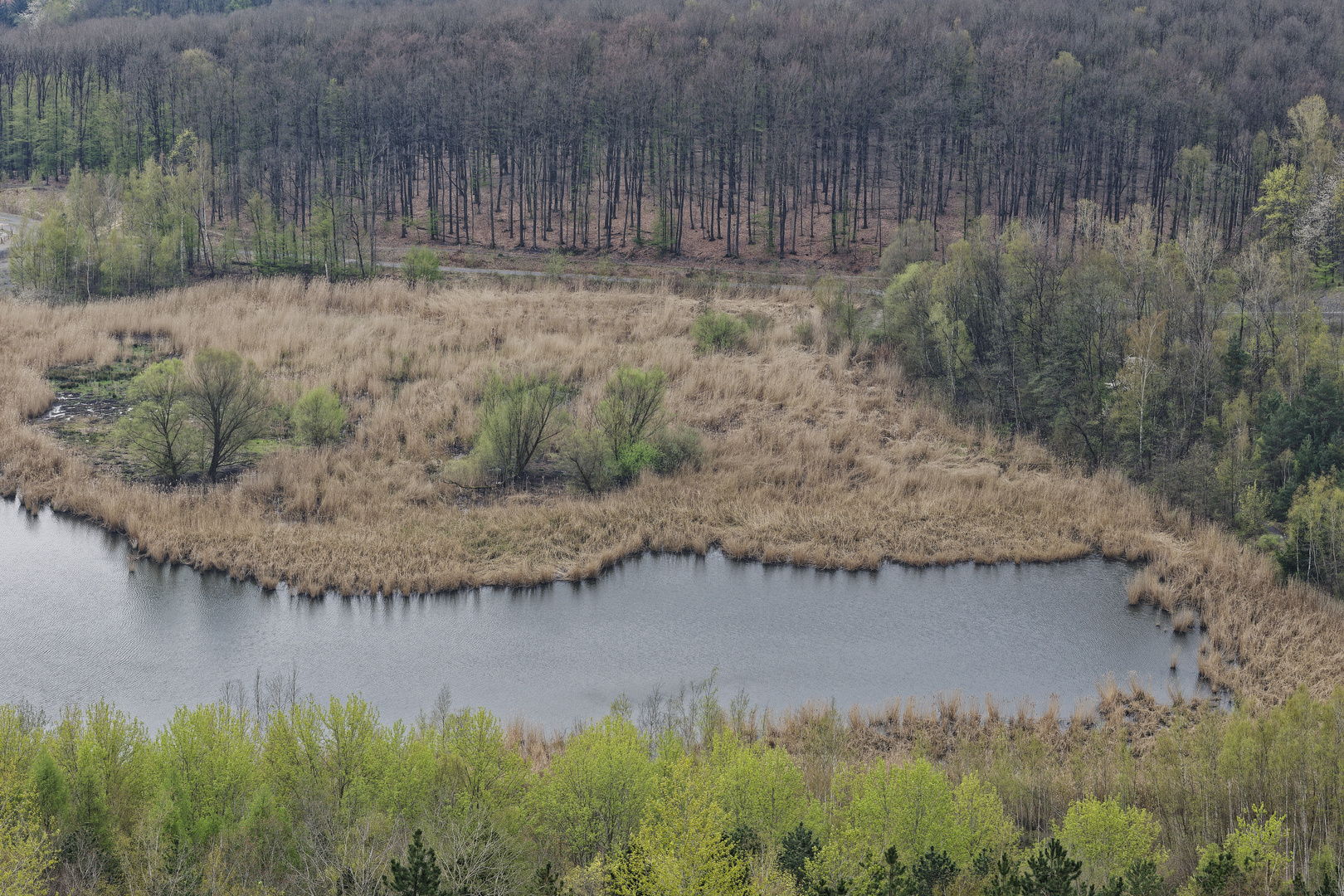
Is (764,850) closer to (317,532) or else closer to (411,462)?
(317,532)

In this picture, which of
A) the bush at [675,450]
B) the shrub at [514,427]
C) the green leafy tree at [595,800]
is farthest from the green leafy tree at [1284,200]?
the green leafy tree at [595,800]

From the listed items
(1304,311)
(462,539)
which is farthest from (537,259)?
(1304,311)

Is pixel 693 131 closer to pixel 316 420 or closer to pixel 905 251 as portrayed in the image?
pixel 905 251

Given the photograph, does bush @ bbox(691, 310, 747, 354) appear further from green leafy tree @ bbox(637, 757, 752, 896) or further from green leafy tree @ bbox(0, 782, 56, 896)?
green leafy tree @ bbox(0, 782, 56, 896)

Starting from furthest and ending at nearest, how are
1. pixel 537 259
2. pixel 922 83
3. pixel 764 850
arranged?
pixel 922 83 → pixel 537 259 → pixel 764 850

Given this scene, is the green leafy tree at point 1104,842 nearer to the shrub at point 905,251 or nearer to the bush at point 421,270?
the shrub at point 905,251

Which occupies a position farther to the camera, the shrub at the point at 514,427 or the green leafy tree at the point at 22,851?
the shrub at the point at 514,427
